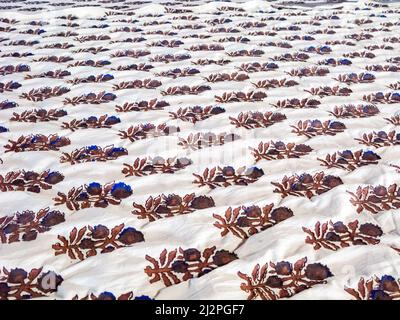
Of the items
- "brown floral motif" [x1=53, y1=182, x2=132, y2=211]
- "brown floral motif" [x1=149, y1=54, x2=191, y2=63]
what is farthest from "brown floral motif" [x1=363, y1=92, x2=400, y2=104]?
"brown floral motif" [x1=53, y1=182, x2=132, y2=211]

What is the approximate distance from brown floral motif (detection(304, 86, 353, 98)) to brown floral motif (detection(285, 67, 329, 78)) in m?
0.19

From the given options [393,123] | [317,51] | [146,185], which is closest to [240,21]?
[317,51]

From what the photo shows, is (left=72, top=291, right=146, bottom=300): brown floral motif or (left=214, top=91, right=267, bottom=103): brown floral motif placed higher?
(left=214, top=91, right=267, bottom=103): brown floral motif

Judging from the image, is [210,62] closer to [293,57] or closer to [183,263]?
[293,57]

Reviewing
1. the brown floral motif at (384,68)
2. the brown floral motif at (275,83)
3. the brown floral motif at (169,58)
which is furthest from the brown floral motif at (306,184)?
the brown floral motif at (169,58)

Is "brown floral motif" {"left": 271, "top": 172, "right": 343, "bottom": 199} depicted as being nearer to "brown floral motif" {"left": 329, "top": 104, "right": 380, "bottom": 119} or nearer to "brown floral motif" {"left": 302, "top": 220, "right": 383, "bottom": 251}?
"brown floral motif" {"left": 302, "top": 220, "right": 383, "bottom": 251}

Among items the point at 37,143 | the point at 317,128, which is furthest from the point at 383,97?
the point at 37,143

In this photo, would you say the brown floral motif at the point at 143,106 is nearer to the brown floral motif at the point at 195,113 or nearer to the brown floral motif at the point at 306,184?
the brown floral motif at the point at 195,113

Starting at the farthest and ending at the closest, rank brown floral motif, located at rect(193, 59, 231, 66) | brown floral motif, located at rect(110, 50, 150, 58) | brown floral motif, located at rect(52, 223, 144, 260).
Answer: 1. brown floral motif, located at rect(110, 50, 150, 58)
2. brown floral motif, located at rect(193, 59, 231, 66)
3. brown floral motif, located at rect(52, 223, 144, 260)

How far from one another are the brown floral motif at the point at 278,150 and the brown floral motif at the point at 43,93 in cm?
109

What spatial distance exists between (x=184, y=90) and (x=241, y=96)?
0.99 feet

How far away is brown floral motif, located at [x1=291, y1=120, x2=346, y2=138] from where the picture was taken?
73.0 inches

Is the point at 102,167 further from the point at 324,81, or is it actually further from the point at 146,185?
the point at 324,81

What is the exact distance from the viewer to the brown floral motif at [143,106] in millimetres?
2055
